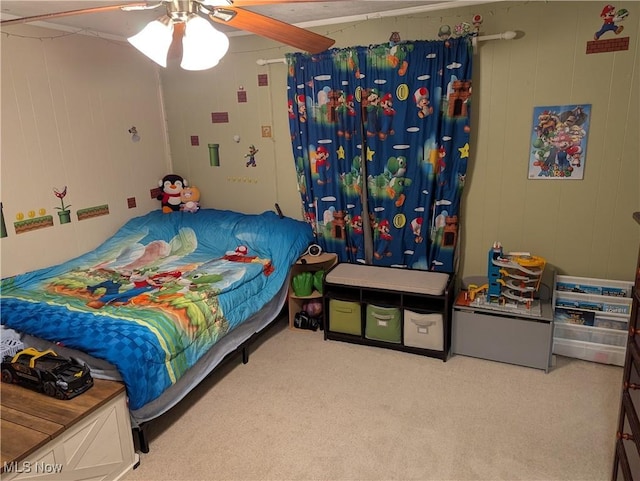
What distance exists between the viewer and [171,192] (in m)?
4.01

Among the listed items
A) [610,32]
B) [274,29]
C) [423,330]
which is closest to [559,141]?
[610,32]

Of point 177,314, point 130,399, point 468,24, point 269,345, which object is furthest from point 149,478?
point 468,24

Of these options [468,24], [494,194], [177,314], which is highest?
[468,24]

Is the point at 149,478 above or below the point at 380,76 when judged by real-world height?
below

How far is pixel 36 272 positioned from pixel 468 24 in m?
3.27

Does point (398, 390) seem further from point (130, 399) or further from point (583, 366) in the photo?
point (130, 399)

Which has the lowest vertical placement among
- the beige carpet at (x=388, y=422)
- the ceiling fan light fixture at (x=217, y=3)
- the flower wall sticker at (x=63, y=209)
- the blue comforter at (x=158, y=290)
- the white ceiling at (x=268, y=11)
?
the beige carpet at (x=388, y=422)

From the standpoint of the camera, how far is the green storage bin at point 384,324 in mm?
3104

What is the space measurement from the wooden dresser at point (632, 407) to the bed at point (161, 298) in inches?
76.8

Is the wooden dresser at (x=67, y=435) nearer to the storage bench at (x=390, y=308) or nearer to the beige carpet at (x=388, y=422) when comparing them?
the beige carpet at (x=388, y=422)

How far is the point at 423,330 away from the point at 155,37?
7.57ft

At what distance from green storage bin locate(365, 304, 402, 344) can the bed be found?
672 millimetres

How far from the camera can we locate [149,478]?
82.9 inches

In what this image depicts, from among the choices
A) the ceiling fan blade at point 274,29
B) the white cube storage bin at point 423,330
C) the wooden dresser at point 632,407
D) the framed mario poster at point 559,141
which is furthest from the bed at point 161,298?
the wooden dresser at point 632,407
